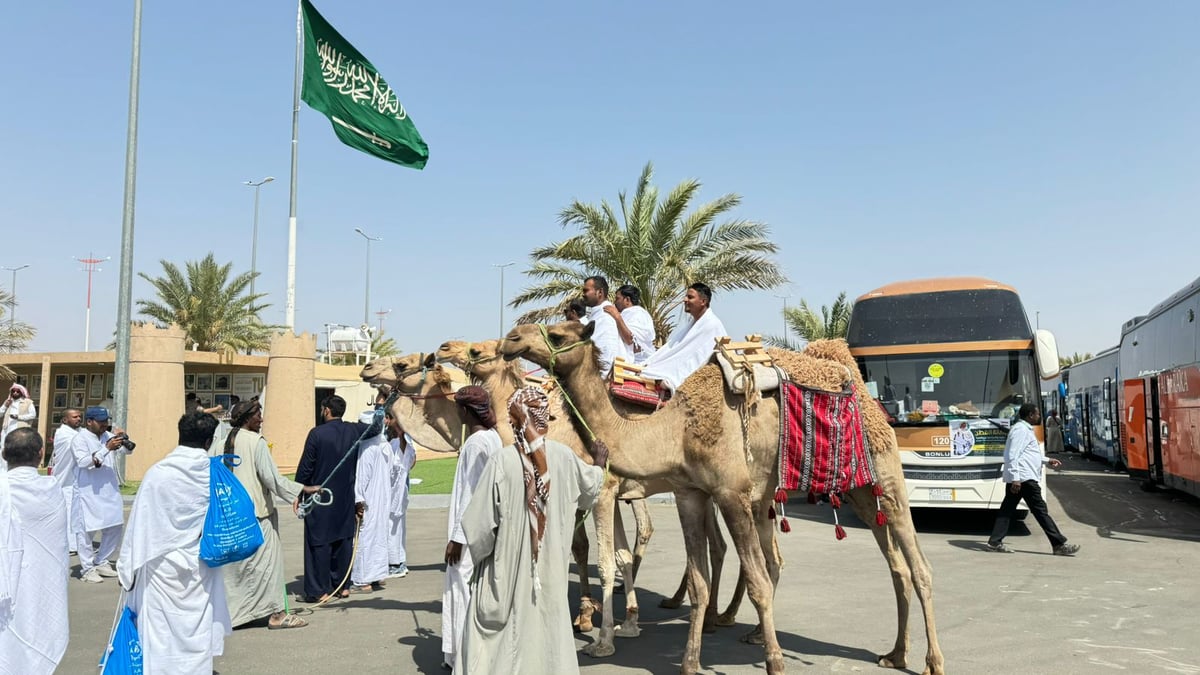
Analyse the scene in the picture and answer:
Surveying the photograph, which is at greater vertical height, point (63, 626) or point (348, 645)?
point (63, 626)

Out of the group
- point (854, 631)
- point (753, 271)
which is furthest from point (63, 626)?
point (753, 271)

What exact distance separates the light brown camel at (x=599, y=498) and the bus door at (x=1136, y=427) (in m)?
16.2

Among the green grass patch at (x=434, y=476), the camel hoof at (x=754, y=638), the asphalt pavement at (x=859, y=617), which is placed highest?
the green grass patch at (x=434, y=476)

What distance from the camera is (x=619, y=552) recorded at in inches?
283

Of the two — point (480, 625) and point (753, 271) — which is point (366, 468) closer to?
point (480, 625)

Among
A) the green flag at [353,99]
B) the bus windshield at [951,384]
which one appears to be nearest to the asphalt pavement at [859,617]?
the bus windshield at [951,384]

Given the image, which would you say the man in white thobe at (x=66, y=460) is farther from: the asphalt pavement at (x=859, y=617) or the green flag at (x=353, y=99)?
the green flag at (x=353, y=99)

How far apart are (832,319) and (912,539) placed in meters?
28.3

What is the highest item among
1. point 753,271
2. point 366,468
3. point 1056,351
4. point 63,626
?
point 753,271

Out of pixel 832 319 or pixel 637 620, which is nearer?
pixel 637 620

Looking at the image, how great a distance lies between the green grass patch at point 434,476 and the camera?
19844 mm

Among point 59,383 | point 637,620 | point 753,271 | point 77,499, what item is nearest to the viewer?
point 637,620

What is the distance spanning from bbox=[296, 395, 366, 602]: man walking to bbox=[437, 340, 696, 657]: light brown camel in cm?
162

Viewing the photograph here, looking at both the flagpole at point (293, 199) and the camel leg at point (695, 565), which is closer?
the camel leg at point (695, 565)
